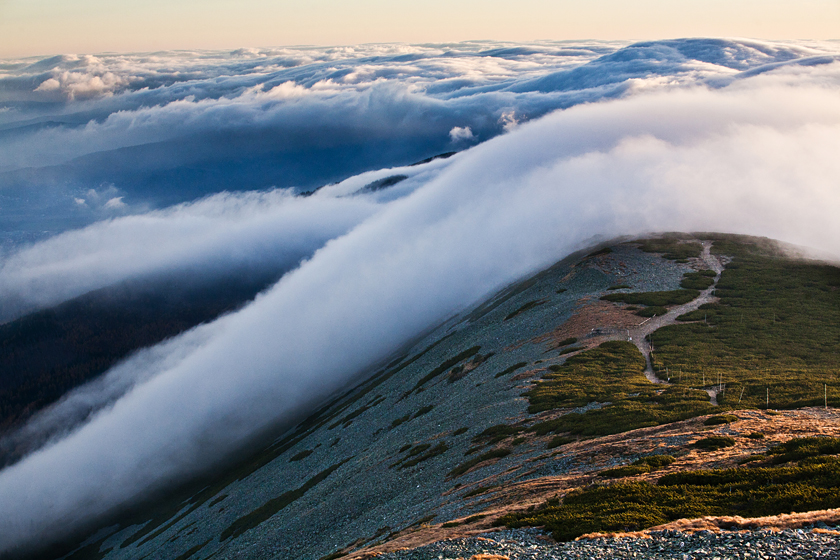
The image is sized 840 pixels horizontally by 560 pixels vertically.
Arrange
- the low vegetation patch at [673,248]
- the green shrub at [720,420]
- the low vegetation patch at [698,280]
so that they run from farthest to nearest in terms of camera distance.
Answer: the low vegetation patch at [673,248] → the low vegetation patch at [698,280] → the green shrub at [720,420]

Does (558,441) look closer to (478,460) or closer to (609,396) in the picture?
(478,460)

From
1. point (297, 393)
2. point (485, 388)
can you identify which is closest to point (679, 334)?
point (485, 388)

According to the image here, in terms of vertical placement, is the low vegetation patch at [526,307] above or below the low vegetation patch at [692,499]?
below

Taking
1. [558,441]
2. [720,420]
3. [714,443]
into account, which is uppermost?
[714,443]

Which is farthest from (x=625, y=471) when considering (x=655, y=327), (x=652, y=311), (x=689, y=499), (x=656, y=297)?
(x=656, y=297)

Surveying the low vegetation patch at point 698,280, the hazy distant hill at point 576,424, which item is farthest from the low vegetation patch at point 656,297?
the low vegetation patch at point 698,280

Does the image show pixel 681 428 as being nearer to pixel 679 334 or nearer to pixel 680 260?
pixel 679 334

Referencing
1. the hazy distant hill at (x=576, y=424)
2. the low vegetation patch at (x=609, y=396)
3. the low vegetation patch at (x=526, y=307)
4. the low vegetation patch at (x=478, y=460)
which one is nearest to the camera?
the hazy distant hill at (x=576, y=424)

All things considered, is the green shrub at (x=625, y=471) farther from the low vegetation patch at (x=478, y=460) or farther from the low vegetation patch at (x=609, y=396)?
the low vegetation patch at (x=478, y=460)

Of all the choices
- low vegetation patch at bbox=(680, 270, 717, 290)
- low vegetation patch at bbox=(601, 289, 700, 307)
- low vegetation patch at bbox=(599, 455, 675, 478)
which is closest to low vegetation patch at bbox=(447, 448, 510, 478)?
low vegetation patch at bbox=(599, 455, 675, 478)
